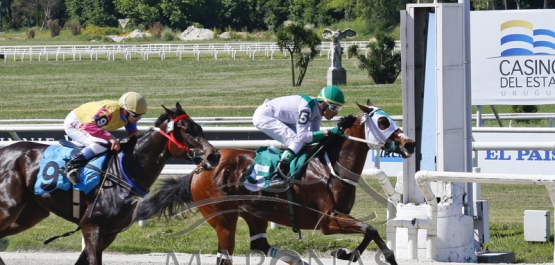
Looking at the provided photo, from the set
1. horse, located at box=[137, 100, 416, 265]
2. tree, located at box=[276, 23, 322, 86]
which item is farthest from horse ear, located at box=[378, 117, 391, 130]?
tree, located at box=[276, 23, 322, 86]

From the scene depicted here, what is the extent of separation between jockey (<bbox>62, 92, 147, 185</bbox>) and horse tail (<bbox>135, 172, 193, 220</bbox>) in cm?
48

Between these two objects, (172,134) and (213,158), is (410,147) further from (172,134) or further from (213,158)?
(172,134)

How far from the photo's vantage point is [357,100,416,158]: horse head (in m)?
6.58

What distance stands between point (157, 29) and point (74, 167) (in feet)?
153

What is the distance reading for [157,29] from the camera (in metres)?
52.3

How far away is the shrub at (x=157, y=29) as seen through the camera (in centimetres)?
5069

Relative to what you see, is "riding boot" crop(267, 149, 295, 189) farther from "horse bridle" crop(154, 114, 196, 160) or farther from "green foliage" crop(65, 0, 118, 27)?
"green foliage" crop(65, 0, 118, 27)

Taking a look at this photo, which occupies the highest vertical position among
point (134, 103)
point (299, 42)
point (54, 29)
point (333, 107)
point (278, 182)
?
point (134, 103)

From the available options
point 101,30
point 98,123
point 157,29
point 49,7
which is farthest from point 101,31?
point 98,123

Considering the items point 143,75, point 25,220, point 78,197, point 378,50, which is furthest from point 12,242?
point 143,75

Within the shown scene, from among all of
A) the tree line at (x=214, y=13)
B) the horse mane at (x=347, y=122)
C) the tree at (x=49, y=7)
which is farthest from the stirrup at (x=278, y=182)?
the tree at (x=49, y=7)

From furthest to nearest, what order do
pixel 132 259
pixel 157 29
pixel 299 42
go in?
pixel 157 29, pixel 299 42, pixel 132 259

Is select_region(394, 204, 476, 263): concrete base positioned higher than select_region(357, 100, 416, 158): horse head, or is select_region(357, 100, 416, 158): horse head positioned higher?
select_region(357, 100, 416, 158): horse head

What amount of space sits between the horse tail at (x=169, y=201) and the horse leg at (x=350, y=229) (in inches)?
37.7
